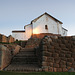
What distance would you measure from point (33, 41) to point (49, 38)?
11814mm

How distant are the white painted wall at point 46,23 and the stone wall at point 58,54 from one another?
66.7ft

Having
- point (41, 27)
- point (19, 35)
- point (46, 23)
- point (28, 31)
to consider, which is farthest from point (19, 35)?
point (46, 23)

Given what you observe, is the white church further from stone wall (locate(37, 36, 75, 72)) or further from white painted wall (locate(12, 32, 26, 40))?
stone wall (locate(37, 36, 75, 72))

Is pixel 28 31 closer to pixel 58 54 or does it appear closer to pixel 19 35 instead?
pixel 19 35

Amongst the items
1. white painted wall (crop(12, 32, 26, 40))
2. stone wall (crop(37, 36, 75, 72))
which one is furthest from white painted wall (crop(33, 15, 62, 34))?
stone wall (crop(37, 36, 75, 72))

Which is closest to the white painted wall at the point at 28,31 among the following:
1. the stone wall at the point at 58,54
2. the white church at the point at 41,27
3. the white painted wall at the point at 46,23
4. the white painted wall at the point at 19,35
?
the white church at the point at 41,27

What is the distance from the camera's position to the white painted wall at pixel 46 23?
25638 mm

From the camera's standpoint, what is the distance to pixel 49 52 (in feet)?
15.5

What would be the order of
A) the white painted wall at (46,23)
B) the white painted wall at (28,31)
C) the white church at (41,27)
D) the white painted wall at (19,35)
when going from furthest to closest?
Result: the white painted wall at (46,23)
the white painted wall at (28,31)
the white church at (41,27)
the white painted wall at (19,35)

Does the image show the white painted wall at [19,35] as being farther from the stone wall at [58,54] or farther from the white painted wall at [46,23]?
the stone wall at [58,54]

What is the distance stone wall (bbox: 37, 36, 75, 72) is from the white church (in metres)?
20.3

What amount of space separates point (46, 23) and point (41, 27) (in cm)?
191

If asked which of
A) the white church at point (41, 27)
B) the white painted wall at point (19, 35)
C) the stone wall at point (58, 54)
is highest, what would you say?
the white church at point (41, 27)

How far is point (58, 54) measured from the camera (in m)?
4.69
